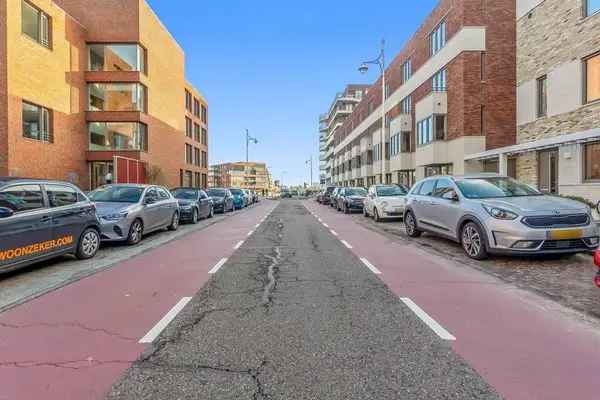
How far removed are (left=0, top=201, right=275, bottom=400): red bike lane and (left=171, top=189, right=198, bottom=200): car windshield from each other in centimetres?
1126

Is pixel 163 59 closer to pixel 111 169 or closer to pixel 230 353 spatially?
pixel 111 169

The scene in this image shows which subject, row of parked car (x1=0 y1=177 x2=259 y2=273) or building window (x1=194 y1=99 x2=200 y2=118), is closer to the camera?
row of parked car (x1=0 y1=177 x2=259 y2=273)

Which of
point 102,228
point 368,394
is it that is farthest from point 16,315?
point 102,228

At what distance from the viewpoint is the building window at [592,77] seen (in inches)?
518

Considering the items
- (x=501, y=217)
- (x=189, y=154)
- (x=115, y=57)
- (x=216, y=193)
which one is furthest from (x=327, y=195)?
(x=501, y=217)

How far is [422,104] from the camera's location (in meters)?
25.8

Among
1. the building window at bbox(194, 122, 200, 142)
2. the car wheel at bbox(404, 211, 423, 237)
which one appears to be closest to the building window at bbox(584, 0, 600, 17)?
the car wheel at bbox(404, 211, 423, 237)

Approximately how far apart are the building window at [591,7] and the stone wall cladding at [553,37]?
160 millimetres

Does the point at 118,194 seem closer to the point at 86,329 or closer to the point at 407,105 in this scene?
the point at 86,329

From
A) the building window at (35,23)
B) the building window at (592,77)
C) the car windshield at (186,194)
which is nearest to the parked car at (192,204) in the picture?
the car windshield at (186,194)

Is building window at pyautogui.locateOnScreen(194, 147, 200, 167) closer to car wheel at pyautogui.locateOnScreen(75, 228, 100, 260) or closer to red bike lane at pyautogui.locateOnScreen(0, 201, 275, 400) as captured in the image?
car wheel at pyautogui.locateOnScreen(75, 228, 100, 260)

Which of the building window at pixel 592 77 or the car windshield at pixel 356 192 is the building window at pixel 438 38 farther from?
the building window at pixel 592 77

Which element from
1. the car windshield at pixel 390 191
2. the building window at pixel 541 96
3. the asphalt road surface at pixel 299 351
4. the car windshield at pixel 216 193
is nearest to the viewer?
the asphalt road surface at pixel 299 351

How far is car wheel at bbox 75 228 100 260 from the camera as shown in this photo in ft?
26.0
